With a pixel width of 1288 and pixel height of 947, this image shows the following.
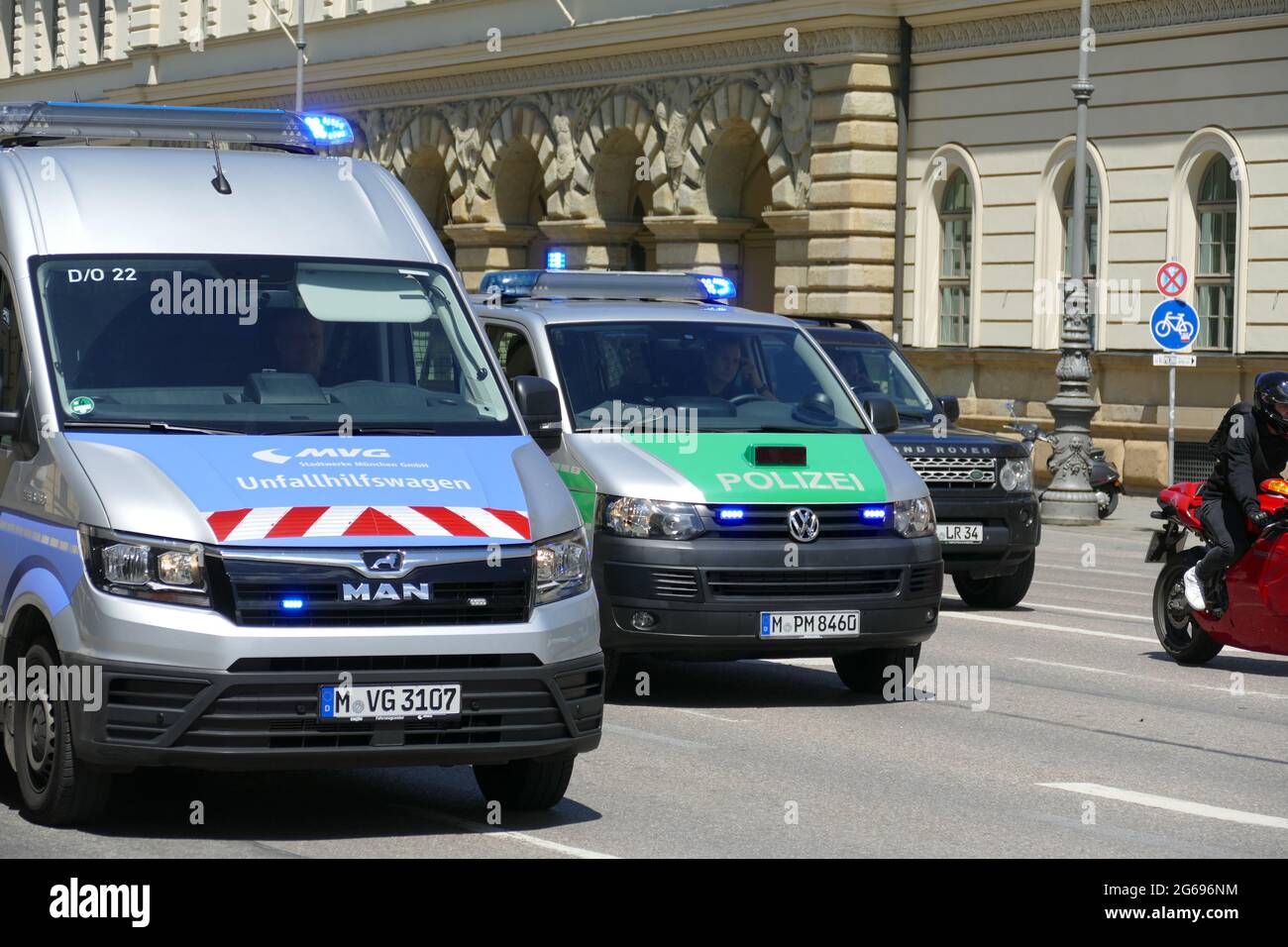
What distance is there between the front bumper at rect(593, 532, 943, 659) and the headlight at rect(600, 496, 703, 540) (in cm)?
5

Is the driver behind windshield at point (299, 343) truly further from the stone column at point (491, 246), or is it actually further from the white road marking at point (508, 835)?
the stone column at point (491, 246)

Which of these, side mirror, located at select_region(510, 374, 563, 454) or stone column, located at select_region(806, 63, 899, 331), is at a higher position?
stone column, located at select_region(806, 63, 899, 331)

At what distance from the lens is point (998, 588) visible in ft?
57.4

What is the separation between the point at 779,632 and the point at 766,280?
29.3 metres

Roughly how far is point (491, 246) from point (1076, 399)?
19146 millimetres

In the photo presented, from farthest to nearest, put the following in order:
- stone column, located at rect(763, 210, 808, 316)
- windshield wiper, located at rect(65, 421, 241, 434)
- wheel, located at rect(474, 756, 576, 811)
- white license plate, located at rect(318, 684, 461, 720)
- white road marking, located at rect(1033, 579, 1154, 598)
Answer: stone column, located at rect(763, 210, 808, 316) < white road marking, located at rect(1033, 579, 1154, 598) < wheel, located at rect(474, 756, 576, 811) < windshield wiper, located at rect(65, 421, 241, 434) < white license plate, located at rect(318, 684, 461, 720)

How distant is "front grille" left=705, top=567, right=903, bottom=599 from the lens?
38.0 ft

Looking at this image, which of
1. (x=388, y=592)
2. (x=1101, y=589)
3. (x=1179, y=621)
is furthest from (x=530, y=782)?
(x=1101, y=589)

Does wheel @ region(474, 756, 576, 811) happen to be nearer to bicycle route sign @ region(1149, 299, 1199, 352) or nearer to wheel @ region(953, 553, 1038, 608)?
wheel @ region(953, 553, 1038, 608)

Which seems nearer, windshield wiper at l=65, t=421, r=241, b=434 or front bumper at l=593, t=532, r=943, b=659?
windshield wiper at l=65, t=421, r=241, b=434

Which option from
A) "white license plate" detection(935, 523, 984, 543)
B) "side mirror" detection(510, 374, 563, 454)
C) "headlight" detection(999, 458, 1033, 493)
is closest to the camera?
"side mirror" detection(510, 374, 563, 454)

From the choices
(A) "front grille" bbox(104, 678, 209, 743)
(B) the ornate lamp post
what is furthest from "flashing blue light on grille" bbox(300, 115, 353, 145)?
(B) the ornate lamp post

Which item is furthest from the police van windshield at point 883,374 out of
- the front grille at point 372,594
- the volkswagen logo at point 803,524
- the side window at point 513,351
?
the front grille at point 372,594

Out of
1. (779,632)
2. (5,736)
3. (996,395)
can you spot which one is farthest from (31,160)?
(996,395)
